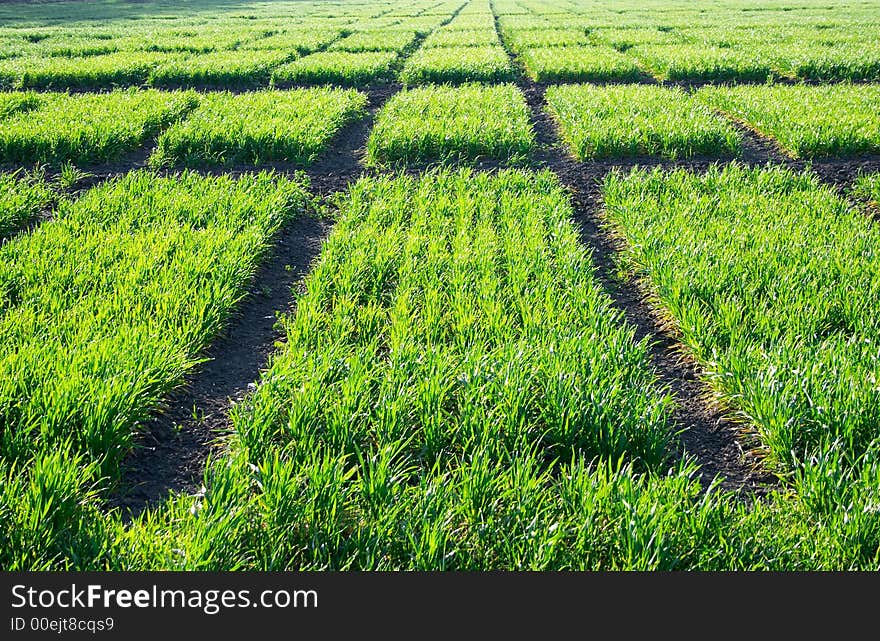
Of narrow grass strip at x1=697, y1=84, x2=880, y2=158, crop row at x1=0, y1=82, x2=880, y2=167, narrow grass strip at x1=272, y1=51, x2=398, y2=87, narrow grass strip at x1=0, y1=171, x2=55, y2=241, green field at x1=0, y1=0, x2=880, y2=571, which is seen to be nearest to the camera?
green field at x1=0, y1=0, x2=880, y2=571

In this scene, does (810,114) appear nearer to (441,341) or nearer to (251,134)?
(251,134)

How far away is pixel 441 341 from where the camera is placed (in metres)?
3.51

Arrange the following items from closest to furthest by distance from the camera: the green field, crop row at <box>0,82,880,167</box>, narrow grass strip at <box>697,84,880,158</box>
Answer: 1. the green field
2. narrow grass strip at <box>697,84,880,158</box>
3. crop row at <box>0,82,880,167</box>

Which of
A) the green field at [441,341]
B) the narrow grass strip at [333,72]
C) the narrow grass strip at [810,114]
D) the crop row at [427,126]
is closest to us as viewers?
the green field at [441,341]

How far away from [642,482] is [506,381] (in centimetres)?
75

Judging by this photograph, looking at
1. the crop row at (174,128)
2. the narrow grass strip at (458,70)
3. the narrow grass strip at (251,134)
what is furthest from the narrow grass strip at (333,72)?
the narrow grass strip at (251,134)

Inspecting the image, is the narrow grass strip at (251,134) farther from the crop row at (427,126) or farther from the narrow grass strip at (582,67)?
the narrow grass strip at (582,67)

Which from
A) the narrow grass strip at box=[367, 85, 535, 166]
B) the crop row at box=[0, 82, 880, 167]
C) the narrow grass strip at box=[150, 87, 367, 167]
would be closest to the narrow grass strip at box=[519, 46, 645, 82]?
the crop row at box=[0, 82, 880, 167]

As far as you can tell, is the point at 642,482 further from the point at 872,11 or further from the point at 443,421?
the point at 872,11

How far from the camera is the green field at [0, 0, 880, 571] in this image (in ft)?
7.13

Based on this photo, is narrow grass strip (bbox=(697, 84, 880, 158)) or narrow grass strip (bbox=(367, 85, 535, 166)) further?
narrow grass strip (bbox=(367, 85, 535, 166))

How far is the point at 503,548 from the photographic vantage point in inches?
83.9

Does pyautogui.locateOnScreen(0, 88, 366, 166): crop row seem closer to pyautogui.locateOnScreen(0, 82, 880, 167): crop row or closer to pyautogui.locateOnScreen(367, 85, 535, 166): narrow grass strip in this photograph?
pyautogui.locateOnScreen(0, 82, 880, 167): crop row

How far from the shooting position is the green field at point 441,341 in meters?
2.17
